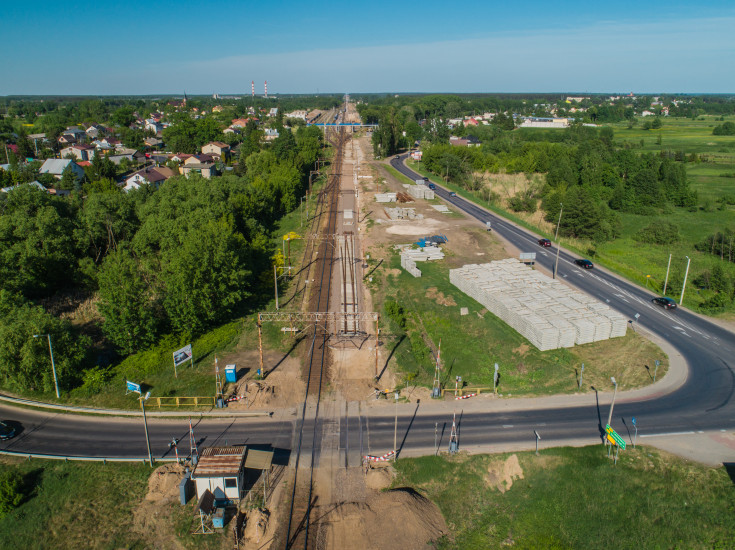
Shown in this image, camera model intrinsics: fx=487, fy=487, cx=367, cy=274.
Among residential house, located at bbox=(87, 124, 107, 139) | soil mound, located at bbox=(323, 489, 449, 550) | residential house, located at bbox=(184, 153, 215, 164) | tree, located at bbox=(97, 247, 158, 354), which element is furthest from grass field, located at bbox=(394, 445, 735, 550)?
residential house, located at bbox=(87, 124, 107, 139)

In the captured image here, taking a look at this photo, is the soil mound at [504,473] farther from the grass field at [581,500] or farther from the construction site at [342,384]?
the construction site at [342,384]

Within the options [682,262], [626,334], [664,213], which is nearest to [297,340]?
[626,334]

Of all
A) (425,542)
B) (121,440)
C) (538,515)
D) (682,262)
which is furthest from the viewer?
(682,262)

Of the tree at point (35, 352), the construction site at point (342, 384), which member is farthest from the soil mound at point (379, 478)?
the tree at point (35, 352)

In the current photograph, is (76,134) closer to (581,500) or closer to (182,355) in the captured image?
(182,355)

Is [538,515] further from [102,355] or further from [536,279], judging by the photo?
[102,355]

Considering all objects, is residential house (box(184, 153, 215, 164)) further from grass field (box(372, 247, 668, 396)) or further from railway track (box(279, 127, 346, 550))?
grass field (box(372, 247, 668, 396))
